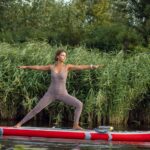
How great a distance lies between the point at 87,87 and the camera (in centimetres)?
1872

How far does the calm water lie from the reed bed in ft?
12.6

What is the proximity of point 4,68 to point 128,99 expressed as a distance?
353 centimetres

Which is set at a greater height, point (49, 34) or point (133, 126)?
point (49, 34)

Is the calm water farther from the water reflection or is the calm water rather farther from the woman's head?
the woman's head

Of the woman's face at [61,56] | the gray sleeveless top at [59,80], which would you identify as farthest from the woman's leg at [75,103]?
the woman's face at [61,56]

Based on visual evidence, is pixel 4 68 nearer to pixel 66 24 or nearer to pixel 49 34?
pixel 49 34

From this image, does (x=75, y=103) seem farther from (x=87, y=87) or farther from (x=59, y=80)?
(x=87, y=87)

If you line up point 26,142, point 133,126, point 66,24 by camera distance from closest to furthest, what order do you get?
point 26,142
point 133,126
point 66,24

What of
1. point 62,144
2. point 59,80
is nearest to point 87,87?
point 59,80

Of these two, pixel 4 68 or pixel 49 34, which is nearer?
pixel 4 68

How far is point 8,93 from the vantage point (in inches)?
737

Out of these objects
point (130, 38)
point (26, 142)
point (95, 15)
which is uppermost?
point (95, 15)

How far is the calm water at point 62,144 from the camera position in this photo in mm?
12867

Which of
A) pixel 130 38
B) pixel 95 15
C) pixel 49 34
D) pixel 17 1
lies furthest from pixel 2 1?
pixel 130 38
